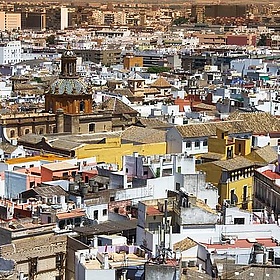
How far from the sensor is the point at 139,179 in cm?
2394

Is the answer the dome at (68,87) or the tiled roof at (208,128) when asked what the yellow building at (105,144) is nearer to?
the tiled roof at (208,128)

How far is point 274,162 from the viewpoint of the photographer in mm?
27797

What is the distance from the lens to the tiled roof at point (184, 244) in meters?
18.5

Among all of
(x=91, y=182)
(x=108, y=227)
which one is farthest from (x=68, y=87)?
(x=108, y=227)

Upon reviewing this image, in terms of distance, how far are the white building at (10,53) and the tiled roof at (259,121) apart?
148 ft

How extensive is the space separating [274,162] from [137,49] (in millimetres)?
60608

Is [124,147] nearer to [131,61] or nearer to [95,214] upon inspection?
[95,214]

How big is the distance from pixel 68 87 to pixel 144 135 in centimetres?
553

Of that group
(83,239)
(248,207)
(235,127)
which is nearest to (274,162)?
(248,207)

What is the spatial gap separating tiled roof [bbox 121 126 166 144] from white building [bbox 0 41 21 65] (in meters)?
46.3

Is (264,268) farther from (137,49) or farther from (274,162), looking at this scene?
(137,49)

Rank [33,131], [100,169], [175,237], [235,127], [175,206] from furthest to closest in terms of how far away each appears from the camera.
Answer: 1. [33,131]
2. [235,127]
3. [100,169]
4. [175,206]
5. [175,237]

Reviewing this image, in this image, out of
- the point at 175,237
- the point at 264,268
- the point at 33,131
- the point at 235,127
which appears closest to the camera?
the point at 264,268

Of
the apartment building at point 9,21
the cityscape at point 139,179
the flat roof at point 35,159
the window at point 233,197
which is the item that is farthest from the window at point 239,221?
the apartment building at point 9,21
